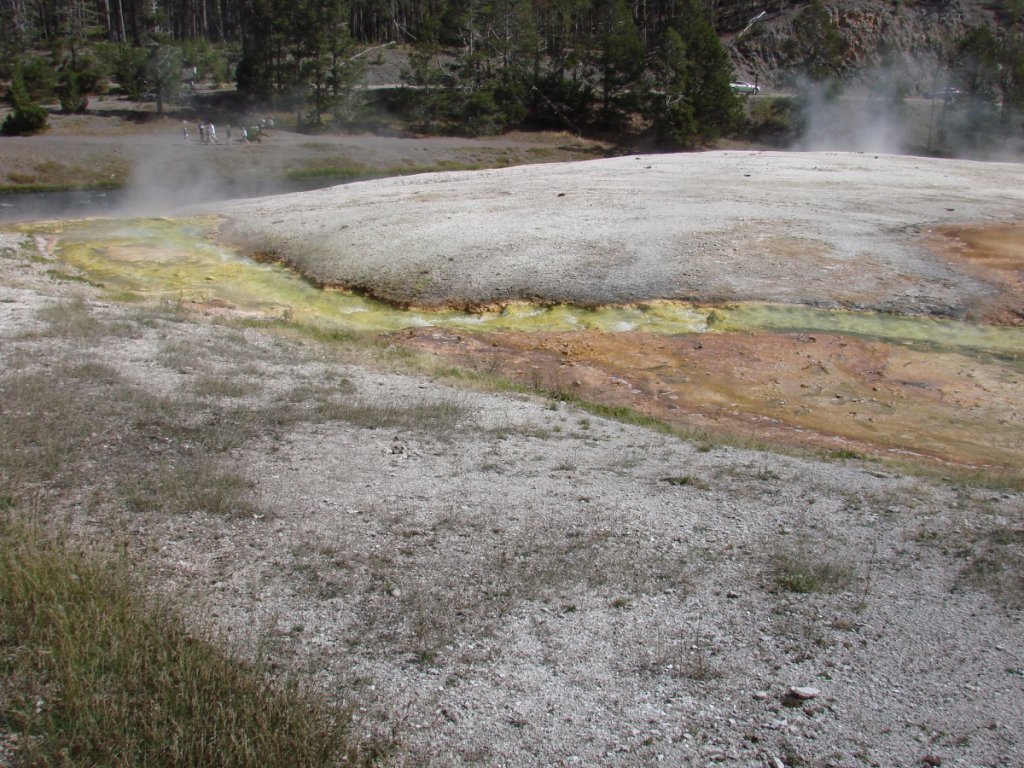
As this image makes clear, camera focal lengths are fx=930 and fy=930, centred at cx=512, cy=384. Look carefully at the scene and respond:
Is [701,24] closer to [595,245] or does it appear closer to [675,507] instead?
[595,245]

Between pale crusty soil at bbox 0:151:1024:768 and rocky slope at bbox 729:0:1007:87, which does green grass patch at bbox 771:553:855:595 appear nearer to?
pale crusty soil at bbox 0:151:1024:768

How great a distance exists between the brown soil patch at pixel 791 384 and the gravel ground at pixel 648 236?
2.20m

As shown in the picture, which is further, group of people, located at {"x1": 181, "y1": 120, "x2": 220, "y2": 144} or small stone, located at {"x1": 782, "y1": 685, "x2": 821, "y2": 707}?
group of people, located at {"x1": 181, "y1": 120, "x2": 220, "y2": 144}

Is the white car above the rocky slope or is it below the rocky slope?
below

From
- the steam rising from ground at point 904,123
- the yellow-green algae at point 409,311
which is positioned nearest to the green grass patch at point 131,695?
the yellow-green algae at point 409,311

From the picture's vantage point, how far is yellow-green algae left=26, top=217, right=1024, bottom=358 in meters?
15.6

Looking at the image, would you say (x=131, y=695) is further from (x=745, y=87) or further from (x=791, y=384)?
(x=745, y=87)

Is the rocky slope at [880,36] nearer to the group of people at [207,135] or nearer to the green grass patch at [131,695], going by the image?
the group of people at [207,135]

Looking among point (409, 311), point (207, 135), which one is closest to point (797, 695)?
point (409, 311)

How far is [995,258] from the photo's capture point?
60.7 feet

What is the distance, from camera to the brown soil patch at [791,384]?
11.4 metres

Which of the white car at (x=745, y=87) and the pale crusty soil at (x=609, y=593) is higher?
the white car at (x=745, y=87)

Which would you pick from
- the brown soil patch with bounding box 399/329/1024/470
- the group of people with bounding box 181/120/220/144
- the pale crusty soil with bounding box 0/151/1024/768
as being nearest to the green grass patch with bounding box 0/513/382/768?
the pale crusty soil with bounding box 0/151/1024/768

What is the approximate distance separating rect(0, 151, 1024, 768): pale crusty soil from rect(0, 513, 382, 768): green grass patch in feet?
1.25
